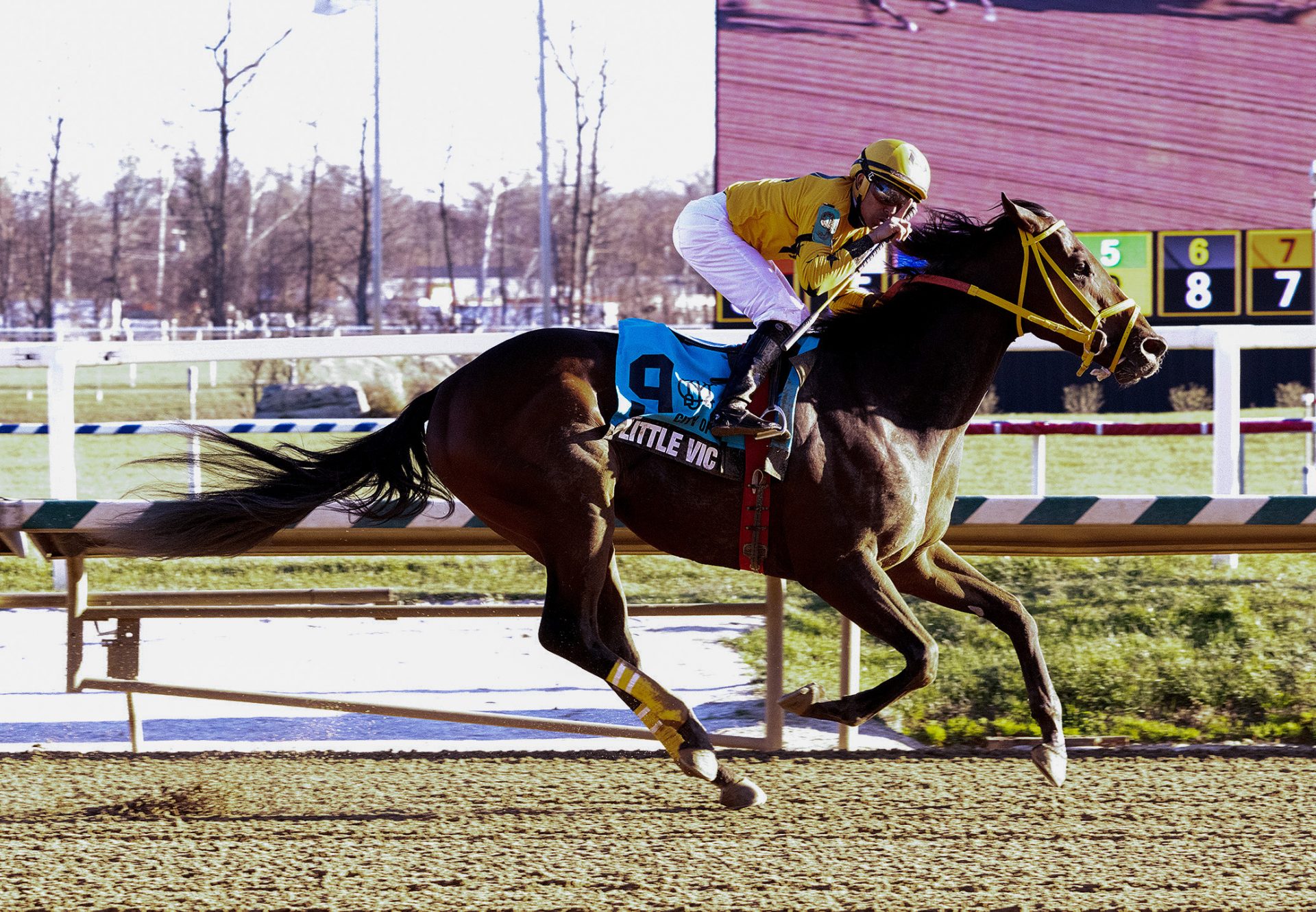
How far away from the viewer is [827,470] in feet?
12.3

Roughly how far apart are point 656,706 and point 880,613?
0.64 m

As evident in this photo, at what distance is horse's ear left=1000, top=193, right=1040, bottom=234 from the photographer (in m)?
3.83

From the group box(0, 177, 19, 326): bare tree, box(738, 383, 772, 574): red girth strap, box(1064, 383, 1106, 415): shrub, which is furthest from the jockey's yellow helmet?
box(0, 177, 19, 326): bare tree

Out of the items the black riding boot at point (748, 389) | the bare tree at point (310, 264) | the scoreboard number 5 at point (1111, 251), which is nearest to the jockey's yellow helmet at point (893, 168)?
the black riding boot at point (748, 389)

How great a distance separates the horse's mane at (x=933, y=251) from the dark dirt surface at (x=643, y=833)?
1.33m

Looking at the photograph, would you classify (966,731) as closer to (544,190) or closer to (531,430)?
(531,430)

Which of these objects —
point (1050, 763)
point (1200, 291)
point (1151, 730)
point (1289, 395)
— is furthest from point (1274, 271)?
point (1050, 763)

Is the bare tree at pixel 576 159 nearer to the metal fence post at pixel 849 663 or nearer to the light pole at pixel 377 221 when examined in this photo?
the light pole at pixel 377 221

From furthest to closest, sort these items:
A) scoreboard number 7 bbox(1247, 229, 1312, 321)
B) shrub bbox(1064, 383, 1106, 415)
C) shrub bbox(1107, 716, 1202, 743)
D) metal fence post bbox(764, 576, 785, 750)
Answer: shrub bbox(1064, 383, 1106, 415)
scoreboard number 7 bbox(1247, 229, 1312, 321)
shrub bbox(1107, 716, 1202, 743)
metal fence post bbox(764, 576, 785, 750)

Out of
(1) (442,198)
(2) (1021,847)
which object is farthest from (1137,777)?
(1) (442,198)

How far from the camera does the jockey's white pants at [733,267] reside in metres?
3.93

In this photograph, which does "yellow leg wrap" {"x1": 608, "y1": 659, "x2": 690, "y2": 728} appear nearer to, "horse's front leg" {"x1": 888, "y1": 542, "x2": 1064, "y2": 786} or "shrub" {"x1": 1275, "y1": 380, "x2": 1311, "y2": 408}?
"horse's front leg" {"x1": 888, "y1": 542, "x2": 1064, "y2": 786}

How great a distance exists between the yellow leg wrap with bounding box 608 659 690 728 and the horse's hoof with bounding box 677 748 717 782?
3.3 inches

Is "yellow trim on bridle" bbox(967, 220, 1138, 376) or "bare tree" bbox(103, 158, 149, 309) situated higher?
"bare tree" bbox(103, 158, 149, 309)
